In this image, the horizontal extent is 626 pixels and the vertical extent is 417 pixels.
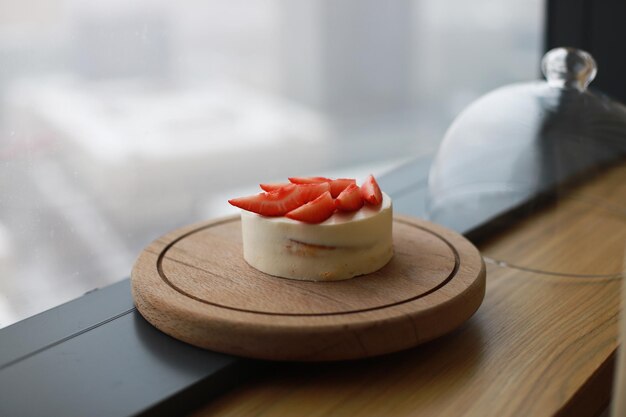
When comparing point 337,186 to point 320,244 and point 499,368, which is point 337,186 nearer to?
point 320,244

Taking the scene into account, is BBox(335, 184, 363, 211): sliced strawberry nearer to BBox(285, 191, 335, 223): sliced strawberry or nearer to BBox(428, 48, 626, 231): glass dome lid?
BBox(285, 191, 335, 223): sliced strawberry

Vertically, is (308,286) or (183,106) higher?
(183,106)

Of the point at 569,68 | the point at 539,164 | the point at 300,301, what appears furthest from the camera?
the point at 539,164

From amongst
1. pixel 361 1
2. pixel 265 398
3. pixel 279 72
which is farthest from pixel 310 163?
pixel 265 398

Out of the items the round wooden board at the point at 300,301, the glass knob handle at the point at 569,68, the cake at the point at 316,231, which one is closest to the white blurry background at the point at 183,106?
the round wooden board at the point at 300,301

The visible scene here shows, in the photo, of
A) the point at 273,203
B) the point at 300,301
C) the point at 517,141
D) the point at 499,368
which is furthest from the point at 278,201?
the point at 517,141

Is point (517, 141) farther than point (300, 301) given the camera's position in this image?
Yes

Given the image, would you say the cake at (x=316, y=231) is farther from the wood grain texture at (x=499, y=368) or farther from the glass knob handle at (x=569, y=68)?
the glass knob handle at (x=569, y=68)
